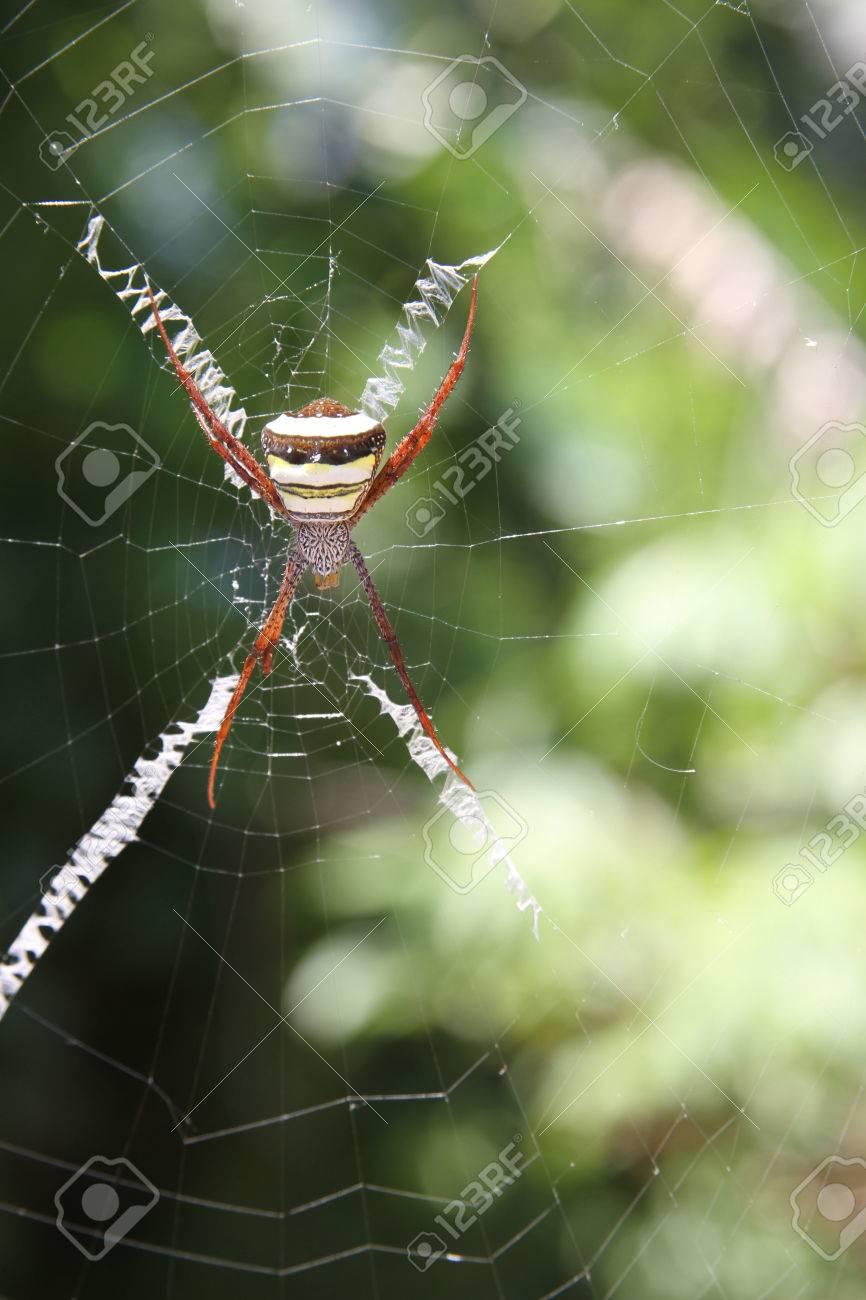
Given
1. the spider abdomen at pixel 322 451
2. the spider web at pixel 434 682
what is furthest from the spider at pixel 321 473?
the spider web at pixel 434 682

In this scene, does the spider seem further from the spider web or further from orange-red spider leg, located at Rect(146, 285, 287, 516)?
the spider web

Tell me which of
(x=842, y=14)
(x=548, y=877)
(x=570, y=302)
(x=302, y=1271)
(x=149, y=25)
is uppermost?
(x=149, y=25)

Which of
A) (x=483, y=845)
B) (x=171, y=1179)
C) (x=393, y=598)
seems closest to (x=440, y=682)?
(x=393, y=598)

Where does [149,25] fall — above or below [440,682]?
above

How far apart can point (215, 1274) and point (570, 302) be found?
3484mm

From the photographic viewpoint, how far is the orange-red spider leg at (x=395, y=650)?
304 cm

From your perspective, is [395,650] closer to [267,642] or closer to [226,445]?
[267,642]

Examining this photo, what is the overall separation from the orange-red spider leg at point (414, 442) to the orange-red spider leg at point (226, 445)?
29cm

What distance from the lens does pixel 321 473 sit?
8.49 ft

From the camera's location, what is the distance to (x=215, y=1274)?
3336 millimetres

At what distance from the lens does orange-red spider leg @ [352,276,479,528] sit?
8.49ft

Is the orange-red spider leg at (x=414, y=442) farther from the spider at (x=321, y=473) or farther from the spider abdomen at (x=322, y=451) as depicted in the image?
the spider abdomen at (x=322, y=451)

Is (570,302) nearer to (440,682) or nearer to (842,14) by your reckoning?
(842,14)

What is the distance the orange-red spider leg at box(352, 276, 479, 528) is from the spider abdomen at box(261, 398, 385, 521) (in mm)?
129
